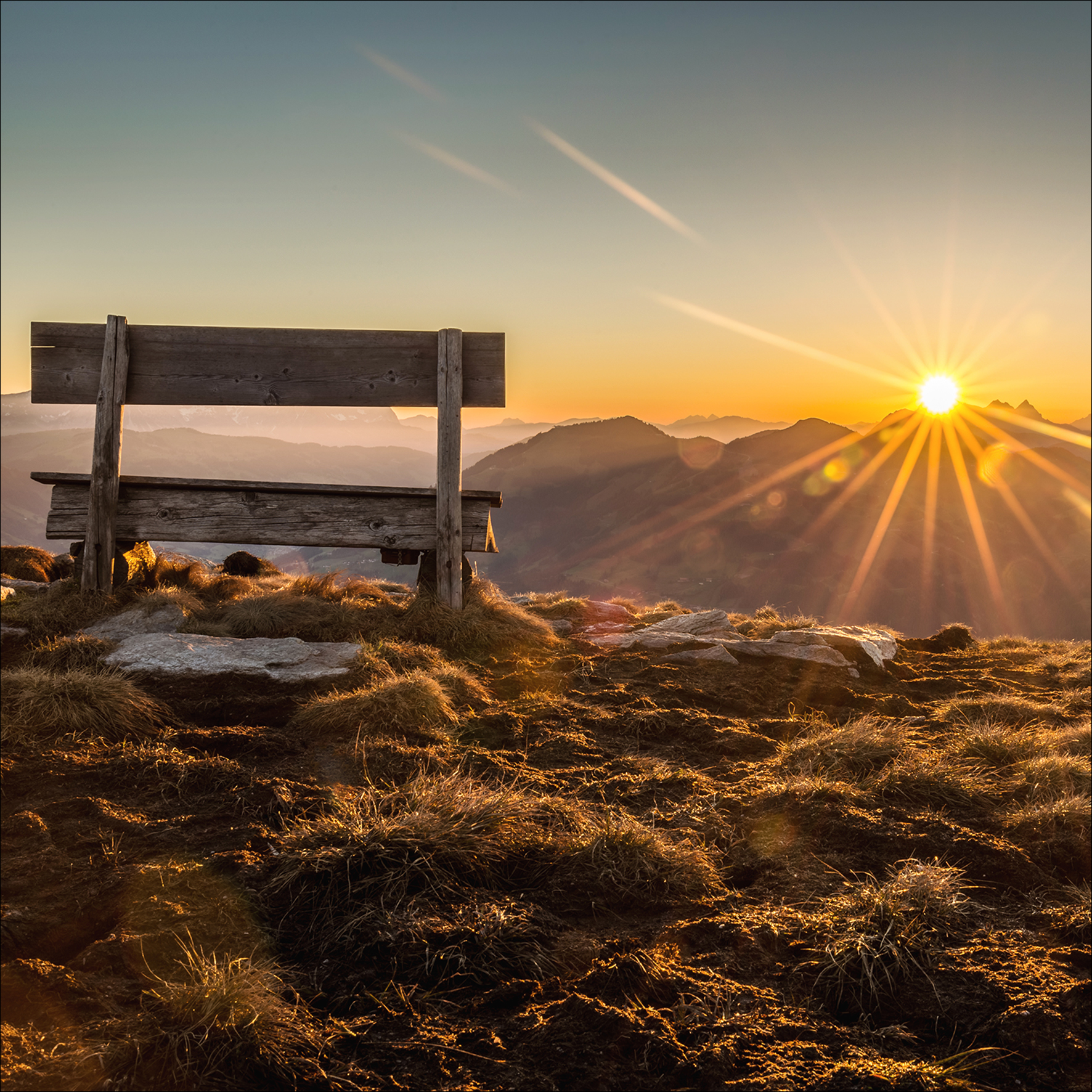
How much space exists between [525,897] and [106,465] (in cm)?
658

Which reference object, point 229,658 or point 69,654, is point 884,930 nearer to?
point 229,658

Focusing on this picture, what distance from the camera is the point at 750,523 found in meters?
190

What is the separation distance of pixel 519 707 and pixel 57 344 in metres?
5.85

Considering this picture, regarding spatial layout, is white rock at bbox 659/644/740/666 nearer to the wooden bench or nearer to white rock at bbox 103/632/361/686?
the wooden bench

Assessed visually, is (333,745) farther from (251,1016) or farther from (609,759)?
(251,1016)

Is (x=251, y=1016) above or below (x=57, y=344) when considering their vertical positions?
below

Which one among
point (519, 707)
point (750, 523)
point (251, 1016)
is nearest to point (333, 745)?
point (519, 707)

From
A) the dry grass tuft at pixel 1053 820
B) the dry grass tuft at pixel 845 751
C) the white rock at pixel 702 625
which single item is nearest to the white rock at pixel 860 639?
the white rock at pixel 702 625

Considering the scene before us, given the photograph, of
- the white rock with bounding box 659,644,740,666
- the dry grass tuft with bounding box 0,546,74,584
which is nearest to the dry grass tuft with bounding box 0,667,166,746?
the white rock with bounding box 659,644,740,666

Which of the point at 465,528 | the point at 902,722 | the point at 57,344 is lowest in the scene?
the point at 902,722

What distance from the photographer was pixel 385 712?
470 cm

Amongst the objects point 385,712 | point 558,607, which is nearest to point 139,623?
point 385,712

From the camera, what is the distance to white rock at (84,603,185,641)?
6500 millimetres

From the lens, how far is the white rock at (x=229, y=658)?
5445 millimetres
